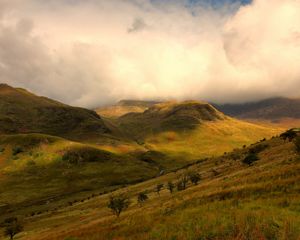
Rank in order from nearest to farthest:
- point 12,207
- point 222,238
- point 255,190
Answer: point 222,238 → point 255,190 → point 12,207

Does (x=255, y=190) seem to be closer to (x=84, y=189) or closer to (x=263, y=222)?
(x=263, y=222)

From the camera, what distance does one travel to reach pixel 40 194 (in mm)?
179125

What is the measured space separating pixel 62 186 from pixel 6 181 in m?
35.0

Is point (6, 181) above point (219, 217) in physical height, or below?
above

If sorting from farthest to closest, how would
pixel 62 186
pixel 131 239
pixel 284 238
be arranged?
pixel 62 186 < pixel 131 239 < pixel 284 238

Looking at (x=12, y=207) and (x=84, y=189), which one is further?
(x=84, y=189)

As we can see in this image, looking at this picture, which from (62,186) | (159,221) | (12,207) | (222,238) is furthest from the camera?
(62,186)

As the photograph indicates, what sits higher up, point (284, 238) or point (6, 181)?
point (6, 181)

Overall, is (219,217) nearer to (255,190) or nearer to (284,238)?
(284,238)

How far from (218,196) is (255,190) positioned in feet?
10.3

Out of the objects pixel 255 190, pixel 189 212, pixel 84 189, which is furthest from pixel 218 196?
pixel 84 189

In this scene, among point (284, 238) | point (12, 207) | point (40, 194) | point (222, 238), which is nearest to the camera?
point (284, 238)

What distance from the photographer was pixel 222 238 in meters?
16.0

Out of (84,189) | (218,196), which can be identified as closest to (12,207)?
(84,189)
